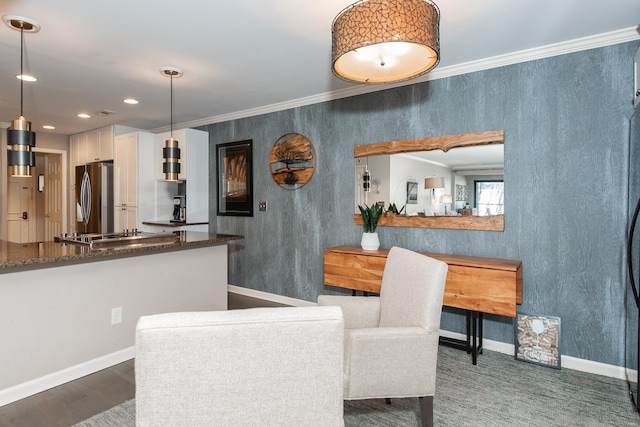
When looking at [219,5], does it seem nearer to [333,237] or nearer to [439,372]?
[333,237]

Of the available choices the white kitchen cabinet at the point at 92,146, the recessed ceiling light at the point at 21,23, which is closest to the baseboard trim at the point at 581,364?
the recessed ceiling light at the point at 21,23

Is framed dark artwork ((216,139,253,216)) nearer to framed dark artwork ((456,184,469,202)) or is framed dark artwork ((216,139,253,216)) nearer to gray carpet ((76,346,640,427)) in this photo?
framed dark artwork ((456,184,469,202))

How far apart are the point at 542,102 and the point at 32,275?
361cm

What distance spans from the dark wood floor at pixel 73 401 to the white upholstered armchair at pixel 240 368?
1.53 meters

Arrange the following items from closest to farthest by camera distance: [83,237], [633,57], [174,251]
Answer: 1. [633,57]
2. [83,237]
3. [174,251]

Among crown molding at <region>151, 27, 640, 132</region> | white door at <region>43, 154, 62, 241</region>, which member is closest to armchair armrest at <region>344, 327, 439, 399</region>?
crown molding at <region>151, 27, 640, 132</region>

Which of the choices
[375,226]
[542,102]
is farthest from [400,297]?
[542,102]

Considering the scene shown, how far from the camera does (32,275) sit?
2297mm

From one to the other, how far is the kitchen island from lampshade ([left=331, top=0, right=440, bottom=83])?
190cm

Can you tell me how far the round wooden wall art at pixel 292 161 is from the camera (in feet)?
13.4

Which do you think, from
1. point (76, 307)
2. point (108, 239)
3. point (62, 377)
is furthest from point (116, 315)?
point (108, 239)

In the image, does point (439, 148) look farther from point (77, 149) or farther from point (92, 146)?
point (77, 149)

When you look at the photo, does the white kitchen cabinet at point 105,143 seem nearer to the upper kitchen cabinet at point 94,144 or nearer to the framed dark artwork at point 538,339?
the upper kitchen cabinet at point 94,144

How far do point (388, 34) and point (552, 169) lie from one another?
191cm
